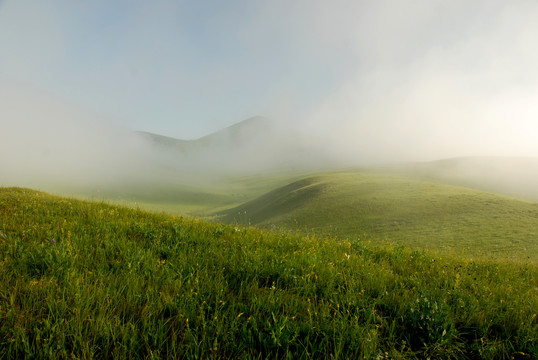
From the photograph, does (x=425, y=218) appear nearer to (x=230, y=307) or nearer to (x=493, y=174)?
(x=230, y=307)

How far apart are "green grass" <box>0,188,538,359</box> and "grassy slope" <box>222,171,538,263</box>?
960 centimetres

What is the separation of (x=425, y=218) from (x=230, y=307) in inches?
1234

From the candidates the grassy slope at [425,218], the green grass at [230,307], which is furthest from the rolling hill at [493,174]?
the green grass at [230,307]

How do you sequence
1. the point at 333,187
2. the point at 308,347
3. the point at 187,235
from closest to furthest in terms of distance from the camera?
the point at 308,347 → the point at 187,235 → the point at 333,187

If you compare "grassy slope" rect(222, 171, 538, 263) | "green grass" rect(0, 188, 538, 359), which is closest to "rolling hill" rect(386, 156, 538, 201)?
"grassy slope" rect(222, 171, 538, 263)

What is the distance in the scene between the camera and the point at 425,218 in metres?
28.9

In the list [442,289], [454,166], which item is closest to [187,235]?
[442,289]

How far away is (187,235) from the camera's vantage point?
571cm

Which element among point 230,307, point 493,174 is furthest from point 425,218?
point 493,174

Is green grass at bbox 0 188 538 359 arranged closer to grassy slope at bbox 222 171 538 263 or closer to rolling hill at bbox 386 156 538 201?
grassy slope at bbox 222 171 538 263

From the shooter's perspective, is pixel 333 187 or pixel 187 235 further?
pixel 333 187

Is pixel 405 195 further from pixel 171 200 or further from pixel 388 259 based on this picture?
pixel 171 200

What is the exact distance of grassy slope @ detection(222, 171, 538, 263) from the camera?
21016 millimetres

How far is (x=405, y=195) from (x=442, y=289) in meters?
37.9
